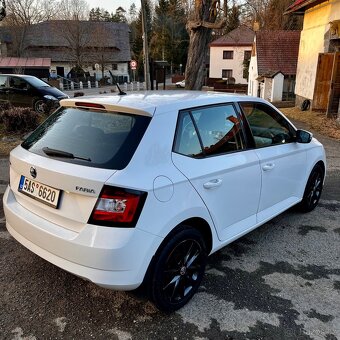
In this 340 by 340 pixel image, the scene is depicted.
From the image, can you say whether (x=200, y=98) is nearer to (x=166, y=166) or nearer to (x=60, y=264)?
(x=166, y=166)

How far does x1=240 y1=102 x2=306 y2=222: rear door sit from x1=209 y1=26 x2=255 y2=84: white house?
52705 mm

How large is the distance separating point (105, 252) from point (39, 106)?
497 inches

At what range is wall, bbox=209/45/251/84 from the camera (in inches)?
2203

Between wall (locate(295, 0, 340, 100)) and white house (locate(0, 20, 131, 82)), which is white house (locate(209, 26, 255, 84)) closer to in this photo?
white house (locate(0, 20, 131, 82))

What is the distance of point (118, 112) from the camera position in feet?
9.11

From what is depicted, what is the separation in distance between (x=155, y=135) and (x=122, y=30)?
2581 inches

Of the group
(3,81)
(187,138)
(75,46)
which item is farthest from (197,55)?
(75,46)

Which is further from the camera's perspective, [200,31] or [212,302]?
[200,31]

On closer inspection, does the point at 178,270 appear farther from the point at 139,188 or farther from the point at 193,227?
the point at 139,188

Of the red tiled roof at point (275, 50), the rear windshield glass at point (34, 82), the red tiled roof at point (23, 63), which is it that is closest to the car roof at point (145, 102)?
the rear windshield glass at point (34, 82)

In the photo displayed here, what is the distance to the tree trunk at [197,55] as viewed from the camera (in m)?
11.6

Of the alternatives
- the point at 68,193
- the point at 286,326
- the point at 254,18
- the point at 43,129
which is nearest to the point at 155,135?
the point at 68,193

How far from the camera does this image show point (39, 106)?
13.7 metres

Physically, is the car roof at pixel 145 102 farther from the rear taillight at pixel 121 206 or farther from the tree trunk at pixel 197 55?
the tree trunk at pixel 197 55
